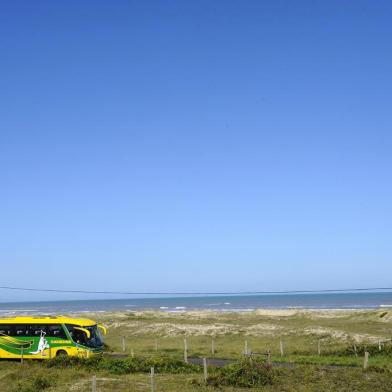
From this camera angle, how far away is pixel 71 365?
34.4 meters

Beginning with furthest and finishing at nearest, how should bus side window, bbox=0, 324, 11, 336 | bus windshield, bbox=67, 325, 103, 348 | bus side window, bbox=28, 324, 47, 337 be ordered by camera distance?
bus side window, bbox=0, 324, 11, 336, bus side window, bbox=28, 324, 47, 337, bus windshield, bbox=67, 325, 103, 348

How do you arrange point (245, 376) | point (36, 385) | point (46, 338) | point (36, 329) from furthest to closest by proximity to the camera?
point (36, 329) → point (46, 338) → point (245, 376) → point (36, 385)

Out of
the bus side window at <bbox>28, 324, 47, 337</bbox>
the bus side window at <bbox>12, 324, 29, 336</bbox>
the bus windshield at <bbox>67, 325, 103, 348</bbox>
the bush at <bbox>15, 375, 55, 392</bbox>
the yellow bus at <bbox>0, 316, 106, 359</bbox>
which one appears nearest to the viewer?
the bush at <bbox>15, 375, 55, 392</bbox>

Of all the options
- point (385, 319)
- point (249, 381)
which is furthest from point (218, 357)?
point (385, 319)

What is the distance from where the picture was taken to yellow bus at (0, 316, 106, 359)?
38625 millimetres

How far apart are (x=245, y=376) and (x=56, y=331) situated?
18.1 meters

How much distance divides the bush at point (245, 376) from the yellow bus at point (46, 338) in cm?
1459

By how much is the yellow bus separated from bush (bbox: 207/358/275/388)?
14.6 m

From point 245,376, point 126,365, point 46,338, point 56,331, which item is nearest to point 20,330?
point 46,338

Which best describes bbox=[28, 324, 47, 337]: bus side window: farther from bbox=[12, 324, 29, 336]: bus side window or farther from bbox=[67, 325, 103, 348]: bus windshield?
bbox=[67, 325, 103, 348]: bus windshield

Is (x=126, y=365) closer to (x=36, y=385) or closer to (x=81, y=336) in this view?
(x=36, y=385)

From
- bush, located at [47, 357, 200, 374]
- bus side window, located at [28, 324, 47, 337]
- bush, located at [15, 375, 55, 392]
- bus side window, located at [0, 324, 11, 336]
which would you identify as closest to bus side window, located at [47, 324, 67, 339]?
bus side window, located at [28, 324, 47, 337]

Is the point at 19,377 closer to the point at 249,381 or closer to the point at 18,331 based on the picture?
the point at 18,331

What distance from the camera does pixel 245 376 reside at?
27125 millimetres
